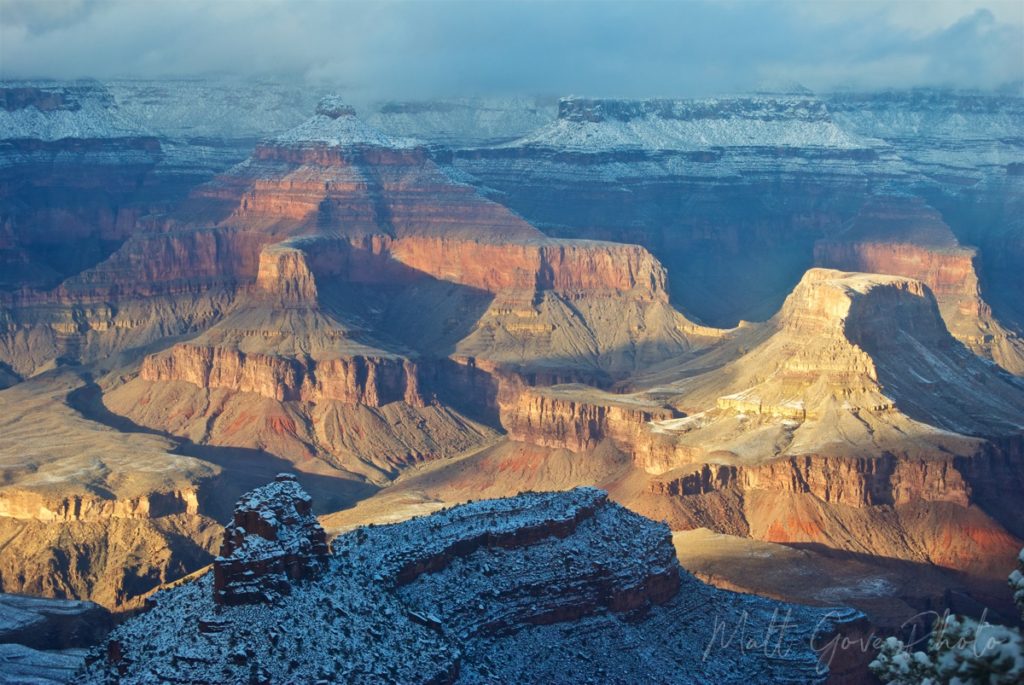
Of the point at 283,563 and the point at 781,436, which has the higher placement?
the point at 283,563

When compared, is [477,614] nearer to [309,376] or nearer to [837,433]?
[837,433]

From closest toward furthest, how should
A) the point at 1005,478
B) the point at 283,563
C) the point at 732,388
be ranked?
the point at 283,563
the point at 1005,478
the point at 732,388

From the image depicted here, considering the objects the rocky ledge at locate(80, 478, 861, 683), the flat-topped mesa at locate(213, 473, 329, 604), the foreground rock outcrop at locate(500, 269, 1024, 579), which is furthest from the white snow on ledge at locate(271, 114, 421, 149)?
the flat-topped mesa at locate(213, 473, 329, 604)

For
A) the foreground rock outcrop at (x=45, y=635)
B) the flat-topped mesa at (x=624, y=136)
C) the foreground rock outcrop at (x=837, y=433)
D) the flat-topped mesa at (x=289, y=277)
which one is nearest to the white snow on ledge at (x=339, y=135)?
the flat-topped mesa at (x=624, y=136)

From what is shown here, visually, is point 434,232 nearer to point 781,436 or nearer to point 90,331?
point 90,331

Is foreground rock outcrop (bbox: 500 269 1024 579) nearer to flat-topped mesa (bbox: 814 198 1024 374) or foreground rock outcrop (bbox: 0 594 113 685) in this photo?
foreground rock outcrop (bbox: 0 594 113 685)

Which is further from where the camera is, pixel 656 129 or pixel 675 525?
pixel 656 129

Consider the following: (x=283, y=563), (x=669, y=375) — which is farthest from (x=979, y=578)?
(x=283, y=563)
